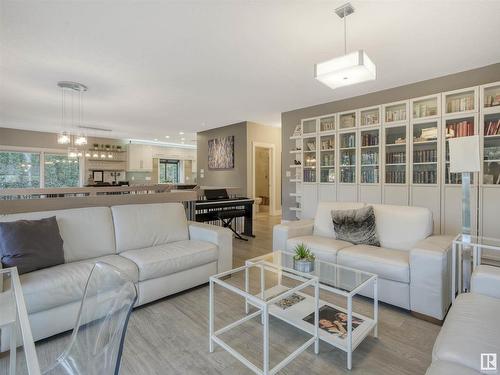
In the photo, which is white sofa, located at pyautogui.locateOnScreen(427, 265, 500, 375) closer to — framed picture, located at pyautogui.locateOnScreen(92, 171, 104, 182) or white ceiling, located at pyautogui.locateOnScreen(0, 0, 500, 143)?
white ceiling, located at pyautogui.locateOnScreen(0, 0, 500, 143)

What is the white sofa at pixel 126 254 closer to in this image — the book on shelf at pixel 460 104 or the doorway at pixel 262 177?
the book on shelf at pixel 460 104

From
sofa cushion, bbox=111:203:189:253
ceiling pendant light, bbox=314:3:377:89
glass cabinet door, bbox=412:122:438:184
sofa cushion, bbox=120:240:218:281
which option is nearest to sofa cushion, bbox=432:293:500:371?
ceiling pendant light, bbox=314:3:377:89

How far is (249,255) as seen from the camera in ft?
12.7

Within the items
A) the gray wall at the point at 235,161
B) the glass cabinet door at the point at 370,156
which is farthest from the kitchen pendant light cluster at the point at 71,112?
the glass cabinet door at the point at 370,156

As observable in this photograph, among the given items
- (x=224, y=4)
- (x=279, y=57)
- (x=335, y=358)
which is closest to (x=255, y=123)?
(x=279, y=57)

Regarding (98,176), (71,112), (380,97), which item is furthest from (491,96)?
(98,176)

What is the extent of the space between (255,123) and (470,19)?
5.00 metres

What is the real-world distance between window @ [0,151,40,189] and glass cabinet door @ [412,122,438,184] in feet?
32.4

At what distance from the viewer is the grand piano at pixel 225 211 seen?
438 cm

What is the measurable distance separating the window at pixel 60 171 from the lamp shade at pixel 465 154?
9.90 meters

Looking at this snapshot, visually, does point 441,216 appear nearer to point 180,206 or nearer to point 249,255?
point 249,255

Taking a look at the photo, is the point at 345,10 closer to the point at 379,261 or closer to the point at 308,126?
the point at 379,261

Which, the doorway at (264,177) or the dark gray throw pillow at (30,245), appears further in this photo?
the doorway at (264,177)

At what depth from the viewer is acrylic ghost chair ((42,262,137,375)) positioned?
874mm
